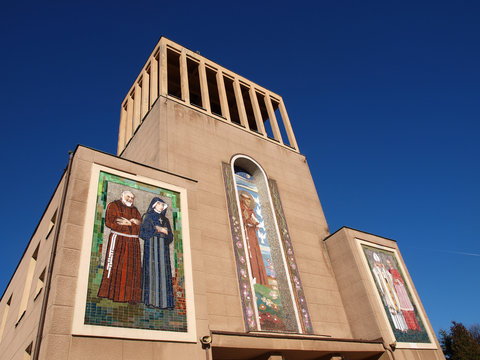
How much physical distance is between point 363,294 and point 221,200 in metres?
6.65

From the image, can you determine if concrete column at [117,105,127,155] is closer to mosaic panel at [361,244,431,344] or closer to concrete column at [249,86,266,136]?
concrete column at [249,86,266,136]

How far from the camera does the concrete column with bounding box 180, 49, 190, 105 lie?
19.0 m

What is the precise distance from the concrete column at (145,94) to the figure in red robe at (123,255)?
30.1 ft

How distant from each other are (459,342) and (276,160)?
80.9 feet

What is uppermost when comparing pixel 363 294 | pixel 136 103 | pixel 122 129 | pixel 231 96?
pixel 231 96

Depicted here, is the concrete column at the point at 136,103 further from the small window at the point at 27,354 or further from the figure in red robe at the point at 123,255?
the small window at the point at 27,354

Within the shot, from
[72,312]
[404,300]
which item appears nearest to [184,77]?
[72,312]

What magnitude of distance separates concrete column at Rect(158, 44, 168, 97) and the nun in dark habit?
815 cm

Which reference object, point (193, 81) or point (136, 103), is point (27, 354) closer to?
point (136, 103)

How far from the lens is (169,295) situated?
10078 millimetres

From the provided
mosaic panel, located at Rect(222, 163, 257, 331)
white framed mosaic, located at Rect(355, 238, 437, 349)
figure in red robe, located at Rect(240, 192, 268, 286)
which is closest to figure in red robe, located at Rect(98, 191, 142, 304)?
mosaic panel, located at Rect(222, 163, 257, 331)

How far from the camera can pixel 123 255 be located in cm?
1014

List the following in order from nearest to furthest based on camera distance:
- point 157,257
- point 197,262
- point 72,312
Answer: point 72,312 < point 157,257 < point 197,262

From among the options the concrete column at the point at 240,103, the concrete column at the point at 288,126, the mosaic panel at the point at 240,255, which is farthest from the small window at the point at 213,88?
the mosaic panel at the point at 240,255
